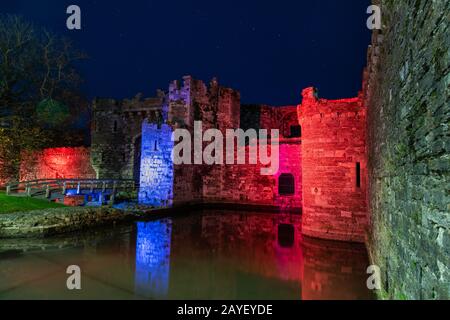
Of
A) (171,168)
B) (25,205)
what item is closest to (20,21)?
(25,205)

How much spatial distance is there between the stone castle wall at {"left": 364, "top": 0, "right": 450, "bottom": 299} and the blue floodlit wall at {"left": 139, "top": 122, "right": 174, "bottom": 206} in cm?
1310

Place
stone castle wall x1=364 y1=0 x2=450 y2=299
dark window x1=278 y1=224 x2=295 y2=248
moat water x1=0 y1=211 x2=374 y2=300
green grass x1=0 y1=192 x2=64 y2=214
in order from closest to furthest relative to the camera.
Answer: stone castle wall x1=364 y1=0 x2=450 y2=299 → moat water x1=0 y1=211 x2=374 y2=300 → dark window x1=278 y1=224 x2=295 y2=248 → green grass x1=0 y1=192 x2=64 y2=214

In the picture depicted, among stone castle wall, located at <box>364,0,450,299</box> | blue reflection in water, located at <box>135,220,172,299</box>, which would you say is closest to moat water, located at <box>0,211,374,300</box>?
blue reflection in water, located at <box>135,220,172,299</box>

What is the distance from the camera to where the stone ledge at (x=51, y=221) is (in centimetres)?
888

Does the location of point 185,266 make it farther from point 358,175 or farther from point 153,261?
point 358,175

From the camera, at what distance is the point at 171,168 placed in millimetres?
15812

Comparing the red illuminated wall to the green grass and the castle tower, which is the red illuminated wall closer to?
the green grass

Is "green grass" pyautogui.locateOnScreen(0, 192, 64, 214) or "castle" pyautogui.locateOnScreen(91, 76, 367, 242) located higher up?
"castle" pyautogui.locateOnScreen(91, 76, 367, 242)

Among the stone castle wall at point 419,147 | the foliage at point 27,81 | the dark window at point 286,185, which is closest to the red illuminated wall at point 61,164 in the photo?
the foliage at point 27,81

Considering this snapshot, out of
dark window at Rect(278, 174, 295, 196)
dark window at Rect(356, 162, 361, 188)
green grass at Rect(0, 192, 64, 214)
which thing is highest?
dark window at Rect(356, 162, 361, 188)

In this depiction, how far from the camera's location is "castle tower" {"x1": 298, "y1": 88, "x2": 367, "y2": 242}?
8.63m

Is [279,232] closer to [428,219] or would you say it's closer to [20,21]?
[428,219]

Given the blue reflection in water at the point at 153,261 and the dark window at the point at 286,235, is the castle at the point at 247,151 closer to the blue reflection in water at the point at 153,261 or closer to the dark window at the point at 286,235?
the dark window at the point at 286,235

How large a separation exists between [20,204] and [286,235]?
1013 cm
